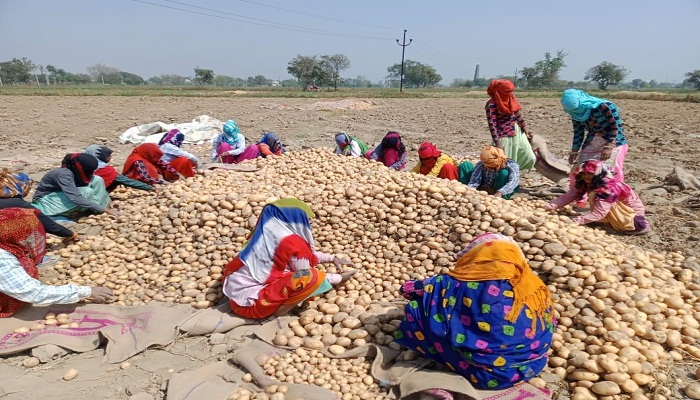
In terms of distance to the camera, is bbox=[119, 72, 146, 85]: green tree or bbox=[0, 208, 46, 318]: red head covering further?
bbox=[119, 72, 146, 85]: green tree

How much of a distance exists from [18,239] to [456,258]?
323 cm

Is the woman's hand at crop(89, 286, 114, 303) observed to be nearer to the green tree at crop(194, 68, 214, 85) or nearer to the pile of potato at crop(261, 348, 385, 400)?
the pile of potato at crop(261, 348, 385, 400)

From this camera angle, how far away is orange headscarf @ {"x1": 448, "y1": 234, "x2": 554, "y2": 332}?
7.55ft

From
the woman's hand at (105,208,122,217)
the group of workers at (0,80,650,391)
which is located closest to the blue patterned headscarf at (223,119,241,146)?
the group of workers at (0,80,650,391)

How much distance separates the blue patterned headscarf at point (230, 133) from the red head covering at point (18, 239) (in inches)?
178

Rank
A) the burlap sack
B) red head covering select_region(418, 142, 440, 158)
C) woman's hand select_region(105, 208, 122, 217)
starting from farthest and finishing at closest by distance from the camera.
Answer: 1. red head covering select_region(418, 142, 440, 158)
2. woman's hand select_region(105, 208, 122, 217)
3. the burlap sack

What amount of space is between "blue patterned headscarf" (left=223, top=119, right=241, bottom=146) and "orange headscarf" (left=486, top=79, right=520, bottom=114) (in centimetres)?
450

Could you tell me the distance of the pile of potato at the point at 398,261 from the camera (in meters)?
2.61

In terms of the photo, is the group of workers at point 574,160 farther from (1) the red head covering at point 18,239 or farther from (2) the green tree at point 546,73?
(2) the green tree at point 546,73

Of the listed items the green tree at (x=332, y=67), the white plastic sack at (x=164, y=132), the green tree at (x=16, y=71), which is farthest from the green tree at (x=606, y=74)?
the green tree at (x=16, y=71)

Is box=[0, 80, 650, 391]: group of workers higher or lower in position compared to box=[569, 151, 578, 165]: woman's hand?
lower

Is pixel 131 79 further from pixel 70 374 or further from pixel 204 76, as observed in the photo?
pixel 70 374

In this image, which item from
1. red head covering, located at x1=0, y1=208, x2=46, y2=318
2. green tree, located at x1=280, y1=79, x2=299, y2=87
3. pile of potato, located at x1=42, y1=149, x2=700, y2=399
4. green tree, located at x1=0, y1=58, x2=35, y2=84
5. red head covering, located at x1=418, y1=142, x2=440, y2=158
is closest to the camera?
pile of potato, located at x1=42, y1=149, x2=700, y2=399

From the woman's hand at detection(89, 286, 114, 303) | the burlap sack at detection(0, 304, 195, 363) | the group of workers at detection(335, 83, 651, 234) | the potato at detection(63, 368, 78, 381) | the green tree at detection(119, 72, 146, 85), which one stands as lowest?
the potato at detection(63, 368, 78, 381)
